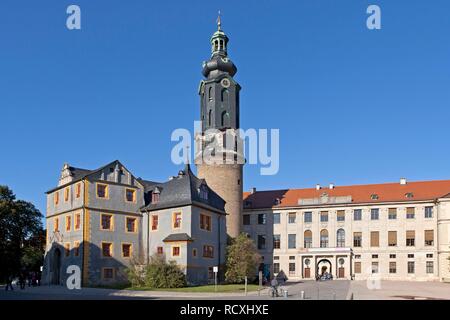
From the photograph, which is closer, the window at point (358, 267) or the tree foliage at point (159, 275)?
the tree foliage at point (159, 275)

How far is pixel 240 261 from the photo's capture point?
53625 millimetres

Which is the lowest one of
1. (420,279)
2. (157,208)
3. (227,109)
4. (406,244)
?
(420,279)

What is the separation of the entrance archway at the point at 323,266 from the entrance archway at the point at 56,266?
34451 millimetres

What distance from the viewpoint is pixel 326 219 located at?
71625mm

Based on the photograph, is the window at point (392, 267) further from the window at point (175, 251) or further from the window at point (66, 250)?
the window at point (66, 250)

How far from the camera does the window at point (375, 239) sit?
2697 inches

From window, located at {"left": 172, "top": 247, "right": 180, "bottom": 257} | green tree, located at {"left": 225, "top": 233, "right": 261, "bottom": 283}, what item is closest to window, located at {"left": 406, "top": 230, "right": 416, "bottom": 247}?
green tree, located at {"left": 225, "top": 233, "right": 261, "bottom": 283}

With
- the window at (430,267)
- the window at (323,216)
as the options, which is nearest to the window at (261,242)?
the window at (323,216)

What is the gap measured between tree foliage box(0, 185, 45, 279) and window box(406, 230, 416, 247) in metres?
45.0

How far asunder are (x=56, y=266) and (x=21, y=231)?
58.0 feet
